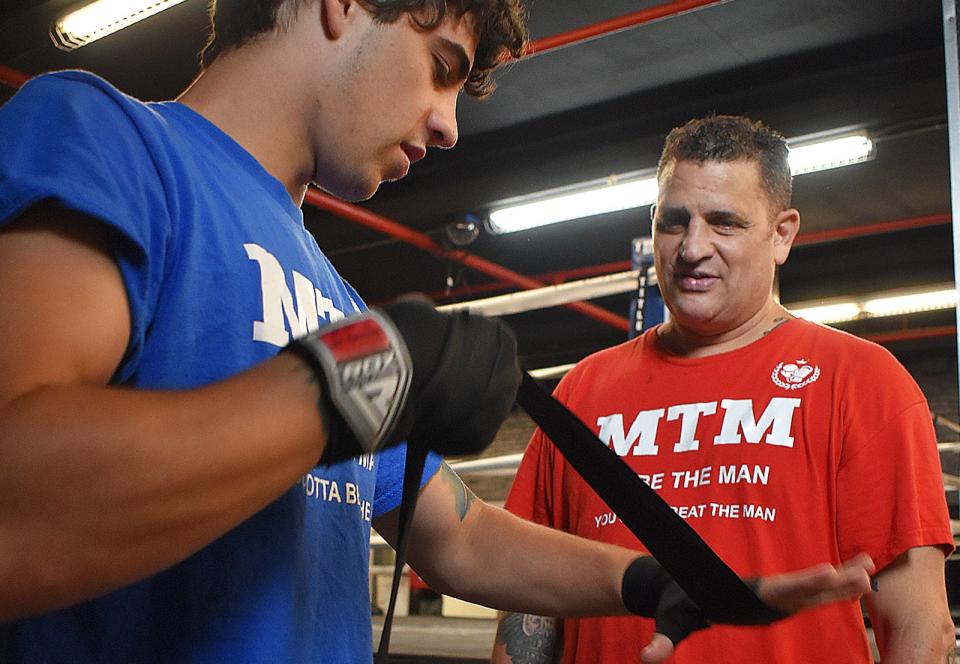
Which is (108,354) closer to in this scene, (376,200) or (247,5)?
(247,5)

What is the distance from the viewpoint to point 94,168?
2.50 ft

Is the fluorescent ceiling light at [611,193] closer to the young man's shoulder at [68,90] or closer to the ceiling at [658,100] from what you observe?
the ceiling at [658,100]

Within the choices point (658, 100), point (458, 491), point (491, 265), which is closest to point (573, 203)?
point (658, 100)

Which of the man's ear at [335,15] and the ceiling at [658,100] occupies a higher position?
the ceiling at [658,100]

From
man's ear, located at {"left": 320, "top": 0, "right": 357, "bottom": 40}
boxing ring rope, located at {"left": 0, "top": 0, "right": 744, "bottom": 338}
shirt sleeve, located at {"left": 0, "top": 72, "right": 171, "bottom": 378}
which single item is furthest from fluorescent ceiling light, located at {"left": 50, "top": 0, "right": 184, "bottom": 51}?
shirt sleeve, located at {"left": 0, "top": 72, "right": 171, "bottom": 378}

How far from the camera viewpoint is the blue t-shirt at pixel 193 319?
2.55 ft

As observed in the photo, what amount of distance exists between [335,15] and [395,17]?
7 cm

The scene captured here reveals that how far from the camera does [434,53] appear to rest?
3.71 ft

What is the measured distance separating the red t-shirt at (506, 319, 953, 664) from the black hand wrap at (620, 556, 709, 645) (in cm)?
55

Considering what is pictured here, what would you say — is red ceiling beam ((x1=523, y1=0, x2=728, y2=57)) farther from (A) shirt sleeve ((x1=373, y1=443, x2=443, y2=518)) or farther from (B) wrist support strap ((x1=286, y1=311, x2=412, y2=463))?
(B) wrist support strap ((x1=286, y1=311, x2=412, y2=463))

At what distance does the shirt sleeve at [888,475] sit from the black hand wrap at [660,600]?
625 mm

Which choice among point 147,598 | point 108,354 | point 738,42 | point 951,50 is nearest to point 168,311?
point 108,354

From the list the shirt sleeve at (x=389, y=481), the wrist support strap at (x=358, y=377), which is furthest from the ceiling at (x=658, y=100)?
the wrist support strap at (x=358, y=377)

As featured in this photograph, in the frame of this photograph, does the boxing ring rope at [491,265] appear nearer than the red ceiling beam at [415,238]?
Yes
